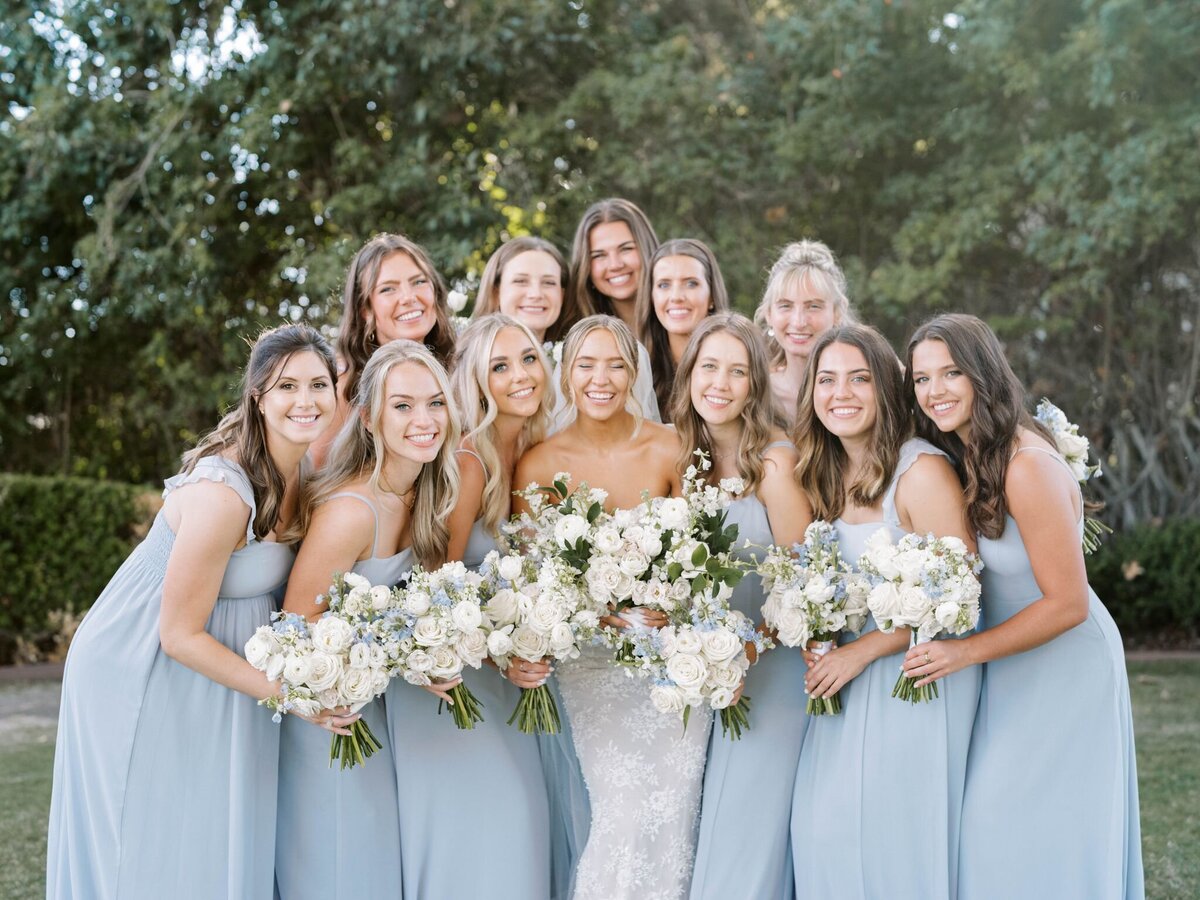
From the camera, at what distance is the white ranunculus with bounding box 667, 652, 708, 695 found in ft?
14.2

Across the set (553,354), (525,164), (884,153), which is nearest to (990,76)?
(884,153)

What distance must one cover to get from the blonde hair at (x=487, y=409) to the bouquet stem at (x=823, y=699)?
4.34 feet

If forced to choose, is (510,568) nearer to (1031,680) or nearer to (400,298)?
(400,298)

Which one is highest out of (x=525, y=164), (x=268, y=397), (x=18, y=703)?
(x=525, y=164)

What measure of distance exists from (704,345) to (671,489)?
62cm

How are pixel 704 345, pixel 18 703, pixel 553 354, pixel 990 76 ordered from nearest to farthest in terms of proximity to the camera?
pixel 704 345 < pixel 553 354 < pixel 18 703 < pixel 990 76

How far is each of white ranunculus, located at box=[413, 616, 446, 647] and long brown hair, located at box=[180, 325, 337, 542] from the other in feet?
2.14

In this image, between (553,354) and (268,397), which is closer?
(268,397)

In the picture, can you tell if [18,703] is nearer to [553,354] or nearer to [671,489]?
[553,354]

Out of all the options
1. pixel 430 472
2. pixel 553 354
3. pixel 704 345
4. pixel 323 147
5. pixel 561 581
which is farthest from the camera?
pixel 323 147

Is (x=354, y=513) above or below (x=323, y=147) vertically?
below

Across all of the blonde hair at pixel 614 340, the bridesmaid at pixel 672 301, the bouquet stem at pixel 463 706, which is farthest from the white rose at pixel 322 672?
the bridesmaid at pixel 672 301

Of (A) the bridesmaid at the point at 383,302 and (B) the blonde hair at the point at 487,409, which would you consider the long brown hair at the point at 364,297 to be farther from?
(B) the blonde hair at the point at 487,409

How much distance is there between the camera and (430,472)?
15.5 feet
